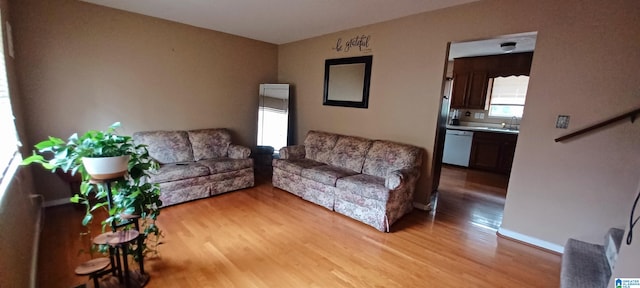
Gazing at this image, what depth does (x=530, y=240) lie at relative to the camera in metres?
2.56

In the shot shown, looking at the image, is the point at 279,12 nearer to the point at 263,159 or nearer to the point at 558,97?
the point at 263,159

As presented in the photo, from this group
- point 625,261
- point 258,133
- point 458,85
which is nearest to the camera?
point 625,261

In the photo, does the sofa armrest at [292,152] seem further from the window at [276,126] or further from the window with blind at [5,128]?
the window with blind at [5,128]

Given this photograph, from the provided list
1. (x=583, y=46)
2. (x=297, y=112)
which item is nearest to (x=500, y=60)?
(x=583, y=46)

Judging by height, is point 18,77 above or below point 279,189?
above

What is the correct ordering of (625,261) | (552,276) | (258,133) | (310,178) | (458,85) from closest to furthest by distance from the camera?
(625,261)
(552,276)
(310,178)
(258,133)
(458,85)

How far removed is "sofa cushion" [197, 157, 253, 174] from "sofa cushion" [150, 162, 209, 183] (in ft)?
0.30

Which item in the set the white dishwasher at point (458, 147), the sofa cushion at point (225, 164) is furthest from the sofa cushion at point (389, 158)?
the white dishwasher at point (458, 147)

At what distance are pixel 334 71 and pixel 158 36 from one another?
2486mm

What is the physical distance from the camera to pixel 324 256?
221 centimetres

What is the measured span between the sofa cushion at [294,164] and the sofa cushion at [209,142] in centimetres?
89

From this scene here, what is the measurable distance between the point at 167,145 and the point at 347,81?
2685 mm

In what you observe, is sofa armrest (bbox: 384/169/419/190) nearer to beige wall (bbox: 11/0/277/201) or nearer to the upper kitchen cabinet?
beige wall (bbox: 11/0/277/201)

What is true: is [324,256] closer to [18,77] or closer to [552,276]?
[552,276]
